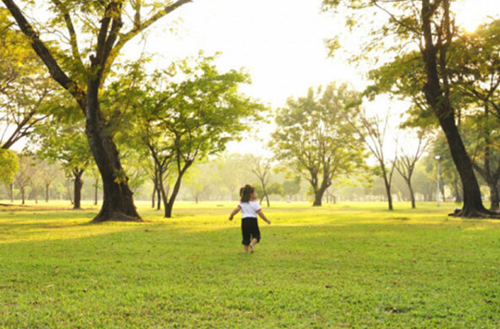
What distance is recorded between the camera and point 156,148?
91.2 ft

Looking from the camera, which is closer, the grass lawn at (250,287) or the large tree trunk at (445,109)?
the grass lawn at (250,287)

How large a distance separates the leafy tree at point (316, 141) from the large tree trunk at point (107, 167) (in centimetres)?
3330

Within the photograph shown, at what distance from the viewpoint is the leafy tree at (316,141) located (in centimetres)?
5003

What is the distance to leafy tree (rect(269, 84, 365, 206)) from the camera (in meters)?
50.0

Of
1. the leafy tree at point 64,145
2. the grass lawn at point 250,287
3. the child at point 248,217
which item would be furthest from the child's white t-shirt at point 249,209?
the leafy tree at point 64,145

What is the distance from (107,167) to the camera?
18953 mm

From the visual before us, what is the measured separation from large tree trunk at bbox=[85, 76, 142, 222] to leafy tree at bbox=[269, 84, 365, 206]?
33304 mm

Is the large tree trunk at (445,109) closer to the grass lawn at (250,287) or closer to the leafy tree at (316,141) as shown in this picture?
the grass lawn at (250,287)

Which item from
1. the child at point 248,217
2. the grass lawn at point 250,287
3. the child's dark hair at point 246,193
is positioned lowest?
the grass lawn at point 250,287

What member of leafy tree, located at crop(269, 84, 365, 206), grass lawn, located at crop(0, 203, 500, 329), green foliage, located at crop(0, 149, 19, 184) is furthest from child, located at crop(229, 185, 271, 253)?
leafy tree, located at crop(269, 84, 365, 206)

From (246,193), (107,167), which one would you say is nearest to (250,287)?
(246,193)

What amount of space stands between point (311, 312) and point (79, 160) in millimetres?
31604

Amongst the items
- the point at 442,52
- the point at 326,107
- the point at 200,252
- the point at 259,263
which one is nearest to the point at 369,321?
the point at 259,263

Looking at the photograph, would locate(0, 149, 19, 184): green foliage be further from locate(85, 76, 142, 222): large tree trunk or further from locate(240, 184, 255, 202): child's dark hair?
locate(240, 184, 255, 202): child's dark hair
